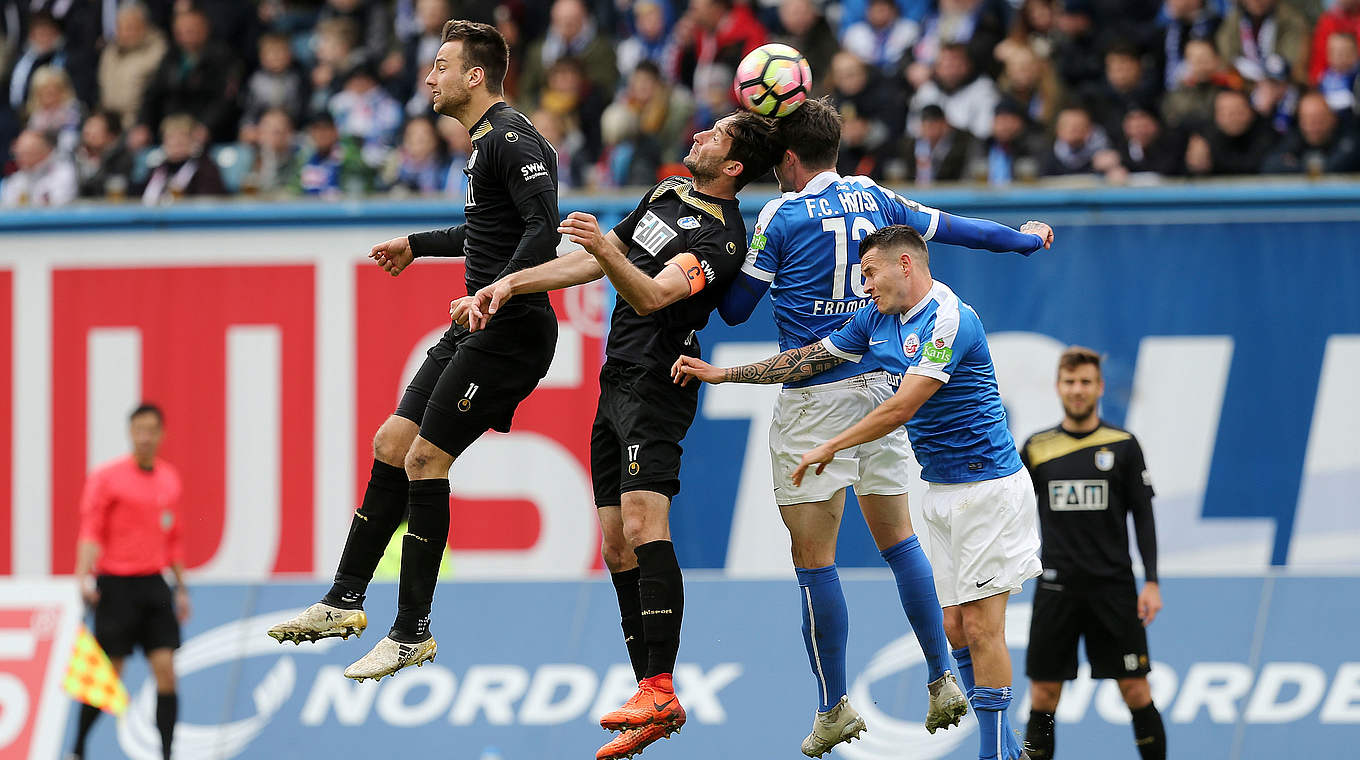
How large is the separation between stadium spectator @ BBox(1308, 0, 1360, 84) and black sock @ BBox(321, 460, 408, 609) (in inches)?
398

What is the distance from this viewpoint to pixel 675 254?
28.0ft

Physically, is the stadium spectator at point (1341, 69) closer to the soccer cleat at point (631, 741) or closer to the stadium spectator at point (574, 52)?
the stadium spectator at point (574, 52)

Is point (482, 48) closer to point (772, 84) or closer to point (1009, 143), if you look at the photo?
point (772, 84)

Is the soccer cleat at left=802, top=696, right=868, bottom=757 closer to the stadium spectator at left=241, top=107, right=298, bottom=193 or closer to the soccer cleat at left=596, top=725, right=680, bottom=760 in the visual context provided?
the soccer cleat at left=596, top=725, right=680, bottom=760

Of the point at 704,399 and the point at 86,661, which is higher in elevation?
the point at 704,399

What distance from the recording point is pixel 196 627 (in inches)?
562

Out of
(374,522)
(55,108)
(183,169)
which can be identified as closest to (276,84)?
(183,169)

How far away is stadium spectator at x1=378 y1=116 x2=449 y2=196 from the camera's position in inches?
639

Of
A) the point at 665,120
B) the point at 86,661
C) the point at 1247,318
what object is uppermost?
the point at 665,120

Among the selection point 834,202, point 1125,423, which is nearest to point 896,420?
point 834,202

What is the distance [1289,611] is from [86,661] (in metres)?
9.31

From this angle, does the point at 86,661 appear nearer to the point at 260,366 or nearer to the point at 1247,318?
the point at 260,366

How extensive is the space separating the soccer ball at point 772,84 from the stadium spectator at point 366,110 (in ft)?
29.9

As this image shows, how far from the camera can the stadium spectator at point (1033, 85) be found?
51.9ft
